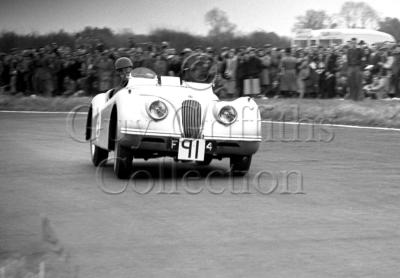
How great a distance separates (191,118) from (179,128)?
0.20m

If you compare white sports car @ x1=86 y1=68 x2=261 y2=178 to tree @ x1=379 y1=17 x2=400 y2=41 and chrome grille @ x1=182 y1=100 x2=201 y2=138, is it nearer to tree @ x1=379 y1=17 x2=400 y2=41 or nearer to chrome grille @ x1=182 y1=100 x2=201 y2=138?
chrome grille @ x1=182 y1=100 x2=201 y2=138

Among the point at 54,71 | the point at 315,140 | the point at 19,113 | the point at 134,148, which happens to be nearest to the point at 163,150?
the point at 134,148

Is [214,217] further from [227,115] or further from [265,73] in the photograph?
[265,73]

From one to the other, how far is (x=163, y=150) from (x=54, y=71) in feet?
57.2

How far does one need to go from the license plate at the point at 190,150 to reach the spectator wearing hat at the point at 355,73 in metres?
13.3

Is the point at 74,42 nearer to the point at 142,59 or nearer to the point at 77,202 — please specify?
the point at 142,59

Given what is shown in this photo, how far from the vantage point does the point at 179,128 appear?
9352mm

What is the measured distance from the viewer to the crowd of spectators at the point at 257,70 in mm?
23234

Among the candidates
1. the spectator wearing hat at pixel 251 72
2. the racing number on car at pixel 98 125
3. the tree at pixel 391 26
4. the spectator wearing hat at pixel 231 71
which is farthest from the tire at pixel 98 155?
the tree at pixel 391 26

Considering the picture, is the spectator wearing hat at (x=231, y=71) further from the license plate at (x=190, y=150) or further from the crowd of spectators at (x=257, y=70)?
the license plate at (x=190, y=150)

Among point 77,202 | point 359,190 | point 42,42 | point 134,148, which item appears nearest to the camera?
point 77,202

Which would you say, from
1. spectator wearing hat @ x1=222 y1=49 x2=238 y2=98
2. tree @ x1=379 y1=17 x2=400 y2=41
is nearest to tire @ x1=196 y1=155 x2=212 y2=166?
spectator wearing hat @ x1=222 y1=49 x2=238 y2=98

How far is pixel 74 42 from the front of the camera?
35.3 metres

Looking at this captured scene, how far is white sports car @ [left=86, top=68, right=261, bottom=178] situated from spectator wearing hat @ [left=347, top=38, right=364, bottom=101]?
12.5 metres
